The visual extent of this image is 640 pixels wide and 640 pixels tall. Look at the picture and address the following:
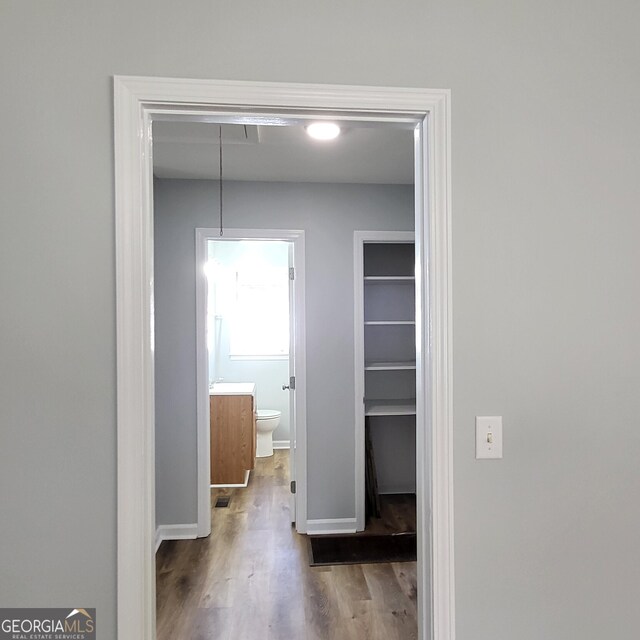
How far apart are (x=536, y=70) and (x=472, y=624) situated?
1.42m

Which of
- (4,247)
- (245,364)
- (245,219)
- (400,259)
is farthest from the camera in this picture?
(245,364)

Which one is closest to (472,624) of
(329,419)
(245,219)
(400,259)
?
(329,419)

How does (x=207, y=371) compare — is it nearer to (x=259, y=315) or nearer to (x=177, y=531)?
(x=177, y=531)

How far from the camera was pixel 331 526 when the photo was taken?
3.23 metres

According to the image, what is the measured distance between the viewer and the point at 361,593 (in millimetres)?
2482

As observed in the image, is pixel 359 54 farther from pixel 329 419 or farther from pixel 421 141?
pixel 329 419

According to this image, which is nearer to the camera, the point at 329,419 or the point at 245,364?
the point at 329,419

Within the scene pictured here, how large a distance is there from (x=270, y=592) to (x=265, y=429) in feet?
8.03

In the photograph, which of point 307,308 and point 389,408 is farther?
point 389,408

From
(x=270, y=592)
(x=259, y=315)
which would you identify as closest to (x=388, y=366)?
(x=270, y=592)

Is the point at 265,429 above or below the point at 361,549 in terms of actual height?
above

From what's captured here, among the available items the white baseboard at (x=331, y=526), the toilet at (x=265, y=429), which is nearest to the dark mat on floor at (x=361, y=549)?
the white baseboard at (x=331, y=526)

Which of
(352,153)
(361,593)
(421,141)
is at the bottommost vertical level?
(361,593)

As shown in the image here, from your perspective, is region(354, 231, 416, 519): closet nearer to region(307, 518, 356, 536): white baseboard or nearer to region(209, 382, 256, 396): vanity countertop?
region(307, 518, 356, 536): white baseboard
